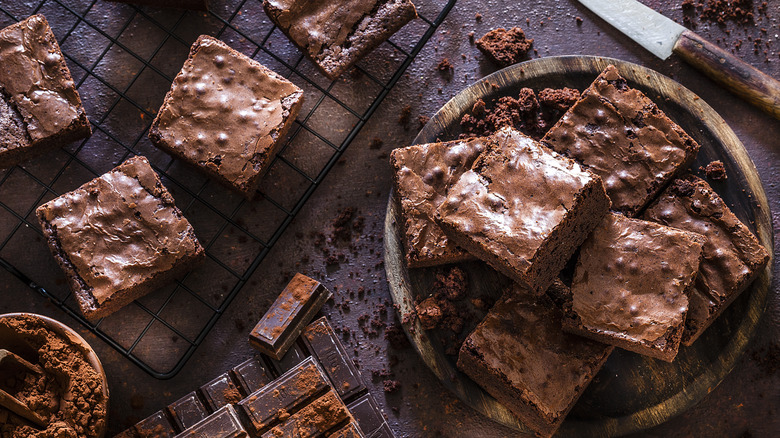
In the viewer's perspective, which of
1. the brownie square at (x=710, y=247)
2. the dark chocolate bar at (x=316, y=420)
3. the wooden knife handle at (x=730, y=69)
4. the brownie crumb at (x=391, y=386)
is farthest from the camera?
the brownie crumb at (x=391, y=386)

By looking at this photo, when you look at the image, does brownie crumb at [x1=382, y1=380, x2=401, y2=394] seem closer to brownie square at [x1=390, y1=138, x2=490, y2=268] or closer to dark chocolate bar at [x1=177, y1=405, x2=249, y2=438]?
brownie square at [x1=390, y1=138, x2=490, y2=268]

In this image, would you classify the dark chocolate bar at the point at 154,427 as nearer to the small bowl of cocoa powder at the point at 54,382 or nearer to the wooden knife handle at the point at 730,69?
the small bowl of cocoa powder at the point at 54,382

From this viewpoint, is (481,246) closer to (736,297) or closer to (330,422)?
(330,422)

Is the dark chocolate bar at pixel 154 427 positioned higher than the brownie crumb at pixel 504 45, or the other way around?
the brownie crumb at pixel 504 45

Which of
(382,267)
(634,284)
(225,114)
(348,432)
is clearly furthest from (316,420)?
(634,284)

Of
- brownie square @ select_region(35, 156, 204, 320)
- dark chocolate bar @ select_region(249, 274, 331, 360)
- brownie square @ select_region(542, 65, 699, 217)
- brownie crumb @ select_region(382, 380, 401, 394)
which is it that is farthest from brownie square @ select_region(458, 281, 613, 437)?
brownie square @ select_region(35, 156, 204, 320)

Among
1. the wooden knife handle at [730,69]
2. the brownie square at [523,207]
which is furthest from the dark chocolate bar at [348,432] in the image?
the wooden knife handle at [730,69]

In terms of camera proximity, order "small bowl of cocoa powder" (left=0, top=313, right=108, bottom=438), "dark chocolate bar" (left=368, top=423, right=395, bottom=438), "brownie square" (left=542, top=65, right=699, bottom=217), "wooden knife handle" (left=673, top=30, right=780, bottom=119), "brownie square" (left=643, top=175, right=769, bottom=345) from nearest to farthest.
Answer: "small bowl of cocoa powder" (left=0, top=313, right=108, bottom=438) < "brownie square" (left=643, top=175, right=769, bottom=345) < "brownie square" (left=542, top=65, right=699, bottom=217) < "dark chocolate bar" (left=368, top=423, right=395, bottom=438) < "wooden knife handle" (left=673, top=30, right=780, bottom=119)
